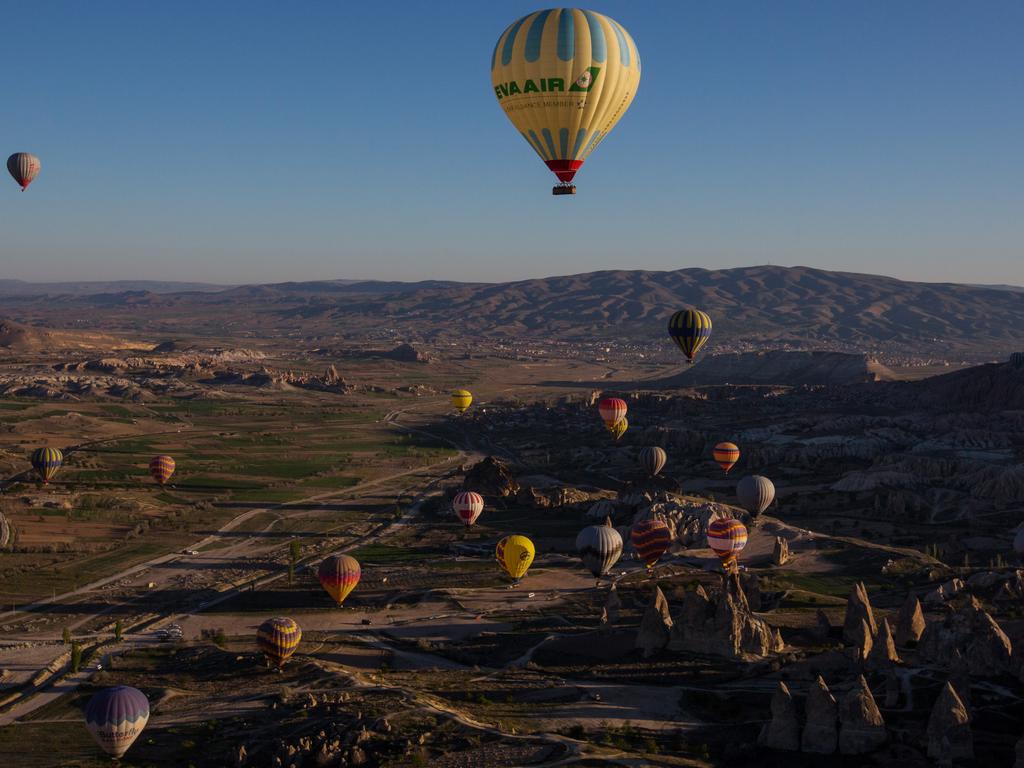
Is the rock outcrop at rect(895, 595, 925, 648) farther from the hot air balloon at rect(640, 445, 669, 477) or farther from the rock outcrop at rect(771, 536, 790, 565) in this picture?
the hot air balloon at rect(640, 445, 669, 477)

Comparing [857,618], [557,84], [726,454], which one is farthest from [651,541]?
[726,454]

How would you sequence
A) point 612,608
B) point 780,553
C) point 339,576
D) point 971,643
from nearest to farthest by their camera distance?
point 971,643 → point 612,608 → point 339,576 → point 780,553

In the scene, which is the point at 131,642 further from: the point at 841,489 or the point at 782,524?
the point at 841,489

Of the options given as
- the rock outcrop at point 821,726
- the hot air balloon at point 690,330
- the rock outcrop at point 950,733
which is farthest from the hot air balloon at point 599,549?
the hot air balloon at point 690,330

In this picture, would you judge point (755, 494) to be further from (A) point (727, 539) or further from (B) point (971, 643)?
(B) point (971, 643)

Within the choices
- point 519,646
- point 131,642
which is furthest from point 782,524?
point 131,642

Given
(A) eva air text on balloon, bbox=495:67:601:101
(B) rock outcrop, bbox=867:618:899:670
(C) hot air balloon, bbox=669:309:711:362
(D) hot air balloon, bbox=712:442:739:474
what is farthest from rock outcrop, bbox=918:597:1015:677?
(D) hot air balloon, bbox=712:442:739:474

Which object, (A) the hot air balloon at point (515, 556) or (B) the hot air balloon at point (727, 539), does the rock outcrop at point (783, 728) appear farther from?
(A) the hot air balloon at point (515, 556)

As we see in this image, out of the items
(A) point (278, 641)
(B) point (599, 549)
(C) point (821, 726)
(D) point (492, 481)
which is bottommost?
(D) point (492, 481)
